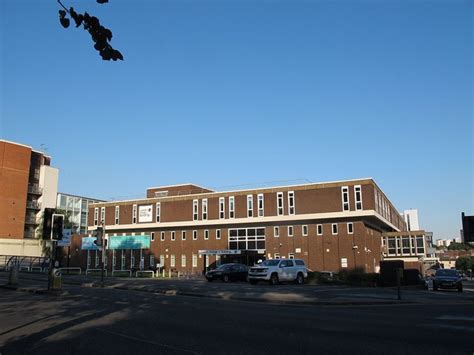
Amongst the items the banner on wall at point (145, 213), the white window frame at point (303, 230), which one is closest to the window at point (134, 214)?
the banner on wall at point (145, 213)

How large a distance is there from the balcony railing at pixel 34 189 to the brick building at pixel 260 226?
2258 centimetres

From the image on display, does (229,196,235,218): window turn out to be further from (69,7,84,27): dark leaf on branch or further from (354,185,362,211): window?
(69,7,84,27): dark leaf on branch

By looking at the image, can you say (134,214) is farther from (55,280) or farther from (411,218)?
(411,218)

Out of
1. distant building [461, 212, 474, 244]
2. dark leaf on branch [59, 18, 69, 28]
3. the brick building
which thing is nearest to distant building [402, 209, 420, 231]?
the brick building

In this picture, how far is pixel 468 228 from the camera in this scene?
1884 centimetres

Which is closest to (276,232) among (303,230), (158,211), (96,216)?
(303,230)

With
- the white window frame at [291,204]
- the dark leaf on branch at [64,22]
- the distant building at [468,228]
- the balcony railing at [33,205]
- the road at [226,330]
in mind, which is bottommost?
the road at [226,330]

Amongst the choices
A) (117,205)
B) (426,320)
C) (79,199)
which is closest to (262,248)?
(117,205)

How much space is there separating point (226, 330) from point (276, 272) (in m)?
23.7

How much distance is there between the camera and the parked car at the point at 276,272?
33.6 m

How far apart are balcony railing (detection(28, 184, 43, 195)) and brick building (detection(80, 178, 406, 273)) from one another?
74.1ft

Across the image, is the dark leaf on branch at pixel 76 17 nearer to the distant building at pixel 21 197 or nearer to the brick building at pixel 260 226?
the brick building at pixel 260 226

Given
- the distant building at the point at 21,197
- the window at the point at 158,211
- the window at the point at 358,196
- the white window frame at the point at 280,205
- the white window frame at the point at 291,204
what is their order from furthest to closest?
the distant building at the point at 21,197
the window at the point at 158,211
the white window frame at the point at 280,205
the white window frame at the point at 291,204
the window at the point at 358,196

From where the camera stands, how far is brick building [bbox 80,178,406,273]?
58000 mm
